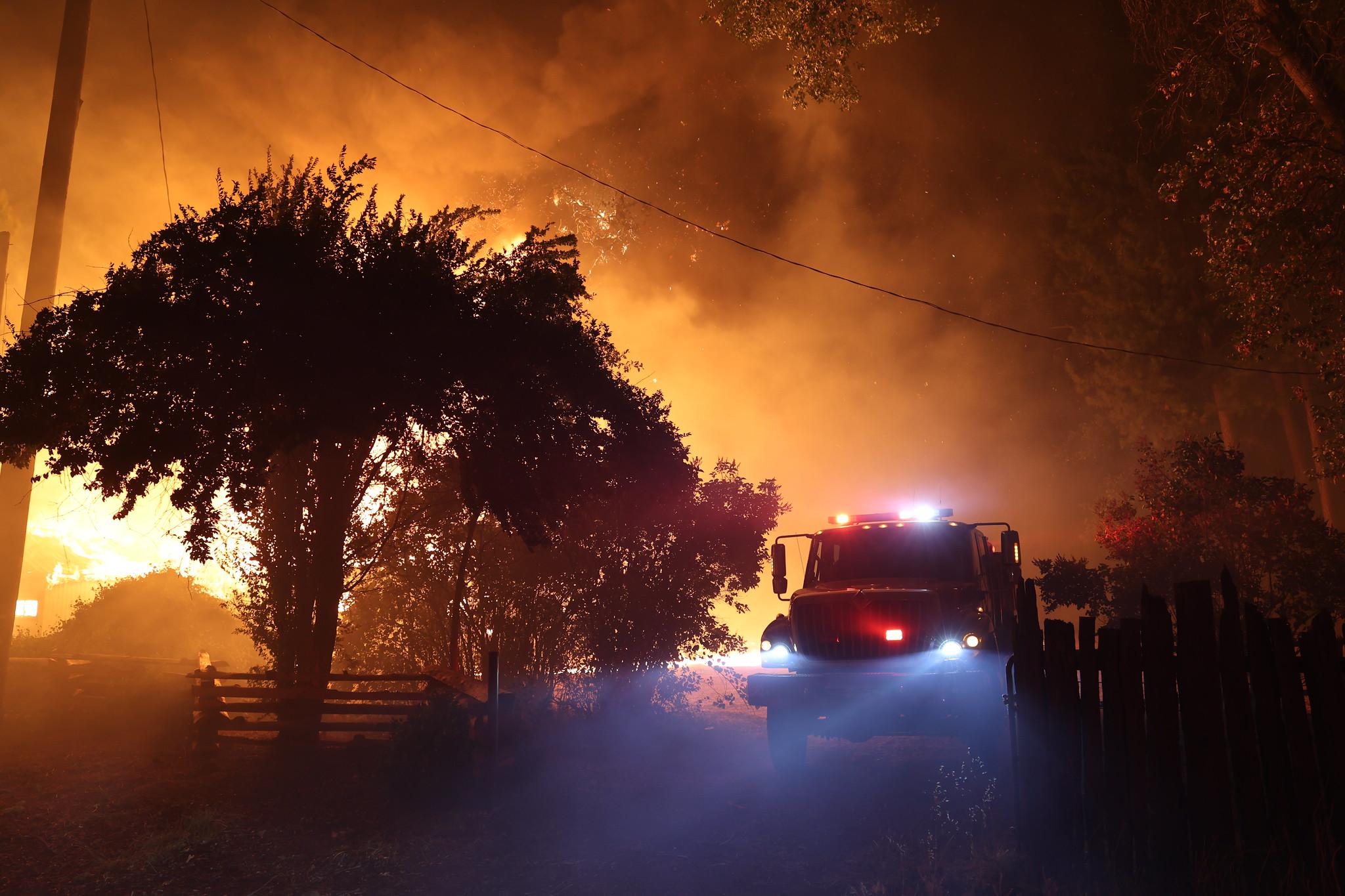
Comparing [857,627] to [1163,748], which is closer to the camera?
[1163,748]

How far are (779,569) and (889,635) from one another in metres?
1.82

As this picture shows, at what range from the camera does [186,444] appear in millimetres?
10148

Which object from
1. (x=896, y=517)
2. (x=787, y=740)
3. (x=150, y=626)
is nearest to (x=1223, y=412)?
(x=896, y=517)

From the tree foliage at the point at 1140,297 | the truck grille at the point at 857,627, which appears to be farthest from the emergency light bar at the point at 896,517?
the tree foliage at the point at 1140,297

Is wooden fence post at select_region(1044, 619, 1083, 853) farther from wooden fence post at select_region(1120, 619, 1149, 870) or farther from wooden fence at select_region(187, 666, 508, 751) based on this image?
wooden fence at select_region(187, 666, 508, 751)

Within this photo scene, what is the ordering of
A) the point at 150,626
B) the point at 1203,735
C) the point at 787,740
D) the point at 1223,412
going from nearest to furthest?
the point at 1203,735 → the point at 787,740 → the point at 150,626 → the point at 1223,412

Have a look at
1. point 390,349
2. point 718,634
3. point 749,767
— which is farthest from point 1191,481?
point 390,349

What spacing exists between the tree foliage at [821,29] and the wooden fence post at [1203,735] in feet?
40.6

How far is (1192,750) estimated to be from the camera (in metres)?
5.11

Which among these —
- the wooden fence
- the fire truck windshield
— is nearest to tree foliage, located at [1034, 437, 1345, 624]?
the fire truck windshield

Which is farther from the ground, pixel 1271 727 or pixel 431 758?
pixel 1271 727

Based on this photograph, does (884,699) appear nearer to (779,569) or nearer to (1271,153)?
(779,569)

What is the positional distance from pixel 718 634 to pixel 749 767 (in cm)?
→ 451

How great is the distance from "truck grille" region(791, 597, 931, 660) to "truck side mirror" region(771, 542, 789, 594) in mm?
851
